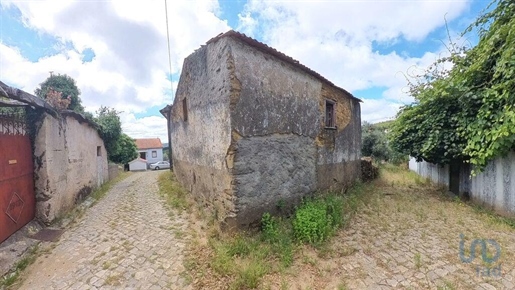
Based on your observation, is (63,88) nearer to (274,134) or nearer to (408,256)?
(274,134)

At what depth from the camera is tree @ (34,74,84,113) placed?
1578cm

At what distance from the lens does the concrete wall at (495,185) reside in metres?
6.34

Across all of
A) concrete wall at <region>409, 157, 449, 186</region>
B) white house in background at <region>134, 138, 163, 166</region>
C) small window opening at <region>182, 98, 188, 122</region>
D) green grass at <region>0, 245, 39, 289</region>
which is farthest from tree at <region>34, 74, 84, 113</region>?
white house in background at <region>134, 138, 163, 166</region>

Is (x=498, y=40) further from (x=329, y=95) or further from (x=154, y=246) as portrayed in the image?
(x=154, y=246)

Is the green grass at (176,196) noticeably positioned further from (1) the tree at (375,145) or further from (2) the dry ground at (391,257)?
(1) the tree at (375,145)

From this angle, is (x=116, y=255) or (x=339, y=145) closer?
(x=116, y=255)

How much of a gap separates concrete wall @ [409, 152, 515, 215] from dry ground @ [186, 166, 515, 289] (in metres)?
0.46

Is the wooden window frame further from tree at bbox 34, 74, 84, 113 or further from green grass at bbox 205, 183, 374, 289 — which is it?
tree at bbox 34, 74, 84, 113

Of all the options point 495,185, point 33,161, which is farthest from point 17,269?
point 495,185

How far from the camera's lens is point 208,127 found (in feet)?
19.7

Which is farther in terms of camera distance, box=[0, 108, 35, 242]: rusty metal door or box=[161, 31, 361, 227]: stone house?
box=[161, 31, 361, 227]: stone house

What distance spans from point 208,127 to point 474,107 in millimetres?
A: 7906

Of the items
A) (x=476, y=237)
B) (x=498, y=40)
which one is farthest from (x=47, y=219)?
(x=498, y=40)

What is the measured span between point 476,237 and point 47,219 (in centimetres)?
1006
